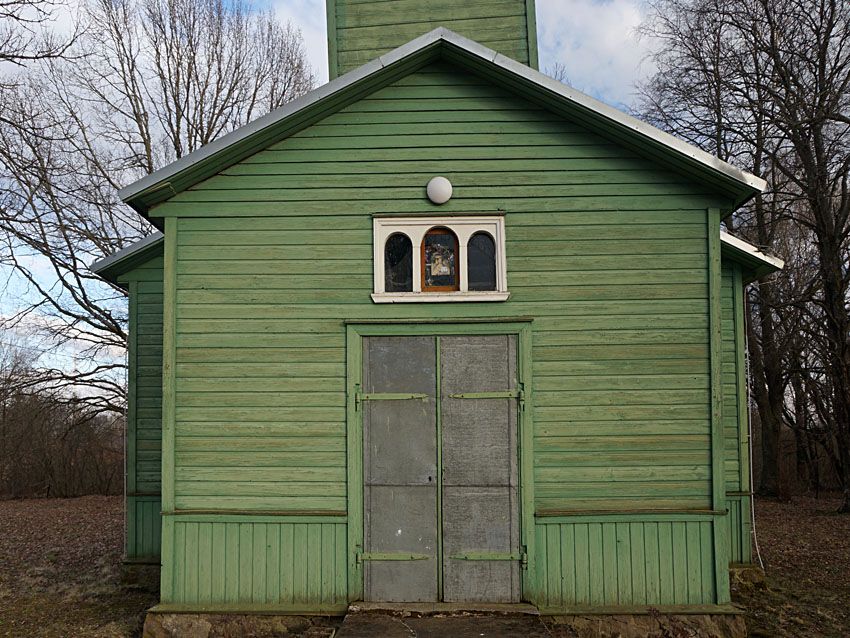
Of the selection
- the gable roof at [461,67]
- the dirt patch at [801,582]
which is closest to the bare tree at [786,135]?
the dirt patch at [801,582]

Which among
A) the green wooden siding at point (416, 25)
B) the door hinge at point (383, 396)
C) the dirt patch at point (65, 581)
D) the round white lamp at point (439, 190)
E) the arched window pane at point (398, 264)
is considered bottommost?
the dirt patch at point (65, 581)

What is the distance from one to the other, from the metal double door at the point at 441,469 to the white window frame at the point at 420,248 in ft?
1.25

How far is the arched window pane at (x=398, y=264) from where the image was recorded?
23.2ft

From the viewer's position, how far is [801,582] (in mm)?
9438

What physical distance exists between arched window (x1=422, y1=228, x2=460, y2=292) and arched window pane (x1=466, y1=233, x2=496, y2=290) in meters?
0.13

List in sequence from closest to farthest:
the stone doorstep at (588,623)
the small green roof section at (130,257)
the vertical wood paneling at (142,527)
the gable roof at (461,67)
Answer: the stone doorstep at (588,623) → the gable roof at (461,67) → the small green roof section at (130,257) → the vertical wood paneling at (142,527)

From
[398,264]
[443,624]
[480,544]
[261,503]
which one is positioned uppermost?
[398,264]

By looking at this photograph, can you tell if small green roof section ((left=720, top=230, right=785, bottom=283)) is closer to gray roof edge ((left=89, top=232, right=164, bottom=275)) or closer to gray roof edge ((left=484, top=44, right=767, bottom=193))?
gray roof edge ((left=484, top=44, right=767, bottom=193))

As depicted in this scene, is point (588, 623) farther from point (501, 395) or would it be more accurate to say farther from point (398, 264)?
point (398, 264)

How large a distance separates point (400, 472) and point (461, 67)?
3.77 m

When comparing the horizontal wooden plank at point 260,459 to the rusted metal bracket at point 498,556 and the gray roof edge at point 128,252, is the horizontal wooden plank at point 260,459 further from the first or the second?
the gray roof edge at point 128,252

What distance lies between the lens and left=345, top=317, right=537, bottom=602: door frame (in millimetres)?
6828

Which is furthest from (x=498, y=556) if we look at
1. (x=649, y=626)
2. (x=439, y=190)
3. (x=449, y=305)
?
(x=439, y=190)

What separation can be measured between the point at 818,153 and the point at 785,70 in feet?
5.82
